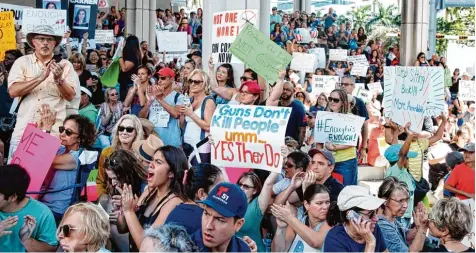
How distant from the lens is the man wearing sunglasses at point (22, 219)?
6.36m

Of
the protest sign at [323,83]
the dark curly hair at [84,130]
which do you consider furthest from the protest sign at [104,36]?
the dark curly hair at [84,130]

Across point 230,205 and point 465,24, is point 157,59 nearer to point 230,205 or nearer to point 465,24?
point 230,205

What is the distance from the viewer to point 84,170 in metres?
7.84

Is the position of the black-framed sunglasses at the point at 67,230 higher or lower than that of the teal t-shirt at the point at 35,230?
higher

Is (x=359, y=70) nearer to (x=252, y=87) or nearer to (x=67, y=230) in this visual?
(x=252, y=87)

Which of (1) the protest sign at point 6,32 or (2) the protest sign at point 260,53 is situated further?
(1) the protest sign at point 6,32

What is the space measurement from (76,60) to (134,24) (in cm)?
1431

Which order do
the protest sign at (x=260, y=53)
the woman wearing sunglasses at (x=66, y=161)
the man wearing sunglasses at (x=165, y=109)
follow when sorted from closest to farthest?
the woman wearing sunglasses at (x=66, y=161)
the protest sign at (x=260, y=53)
the man wearing sunglasses at (x=165, y=109)

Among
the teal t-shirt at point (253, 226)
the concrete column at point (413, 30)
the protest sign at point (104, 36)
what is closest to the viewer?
the teal t-shirt at point (253, 226)

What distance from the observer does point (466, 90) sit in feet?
68.3

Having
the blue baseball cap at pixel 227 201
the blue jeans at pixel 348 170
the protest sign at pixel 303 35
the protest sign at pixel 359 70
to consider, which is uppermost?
the protest sign at pixel 303 35

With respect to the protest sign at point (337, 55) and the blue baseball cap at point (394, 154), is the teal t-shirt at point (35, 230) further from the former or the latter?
the protest sign at point (337, 55)

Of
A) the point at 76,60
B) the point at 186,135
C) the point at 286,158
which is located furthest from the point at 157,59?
the point at 286,158

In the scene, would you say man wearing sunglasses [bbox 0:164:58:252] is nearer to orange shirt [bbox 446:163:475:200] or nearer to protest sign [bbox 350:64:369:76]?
orange shirt [bbox 446:163:475:200]
